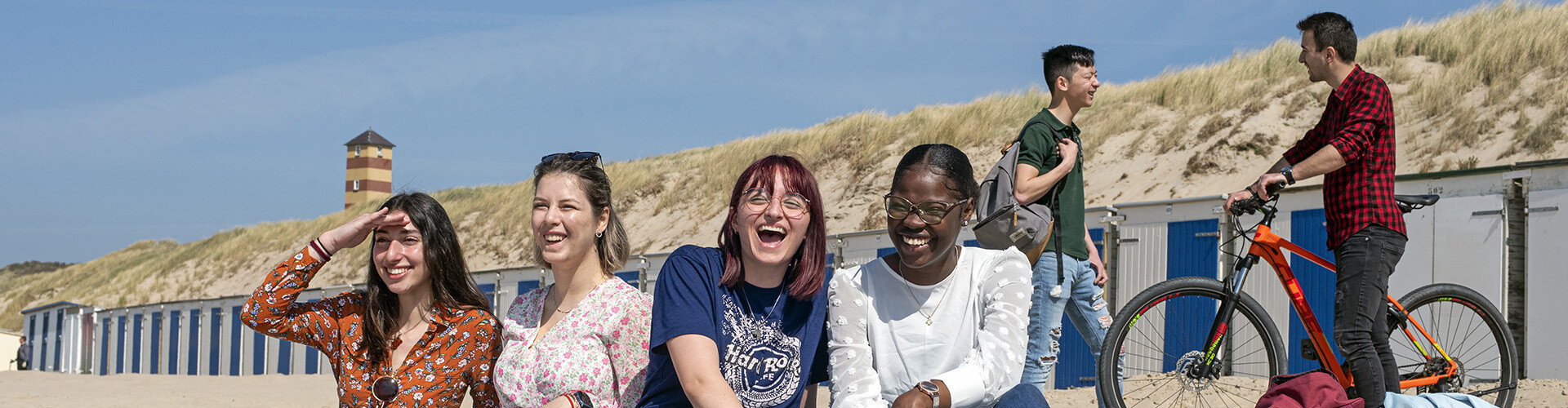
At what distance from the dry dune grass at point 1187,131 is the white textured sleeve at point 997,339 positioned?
5767 millimetres

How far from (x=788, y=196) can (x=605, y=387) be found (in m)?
0.73

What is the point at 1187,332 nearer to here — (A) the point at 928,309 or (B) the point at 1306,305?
(B) the point at 1306,305

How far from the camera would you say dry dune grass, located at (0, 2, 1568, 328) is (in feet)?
52.3

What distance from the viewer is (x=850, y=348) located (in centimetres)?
300

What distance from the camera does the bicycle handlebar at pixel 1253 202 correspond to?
452 centimetres

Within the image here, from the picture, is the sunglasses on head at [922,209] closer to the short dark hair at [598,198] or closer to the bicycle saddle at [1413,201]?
the short dark hair at [598,198]

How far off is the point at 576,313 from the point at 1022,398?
47.3 inches

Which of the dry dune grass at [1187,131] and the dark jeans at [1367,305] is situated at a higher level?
the dry dune grass at [1187,131]

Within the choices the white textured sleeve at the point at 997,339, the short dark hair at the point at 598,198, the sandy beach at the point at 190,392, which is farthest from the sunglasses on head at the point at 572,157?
the sandy beach at the point at 190,392

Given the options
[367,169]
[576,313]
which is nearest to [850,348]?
[576,313]

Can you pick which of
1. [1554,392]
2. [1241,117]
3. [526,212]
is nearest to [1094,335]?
[1554,392]

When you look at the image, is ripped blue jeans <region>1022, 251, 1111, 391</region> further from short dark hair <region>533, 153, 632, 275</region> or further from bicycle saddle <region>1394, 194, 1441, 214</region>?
Answer: short dark hair <region>533, 153, 632, 275</region>

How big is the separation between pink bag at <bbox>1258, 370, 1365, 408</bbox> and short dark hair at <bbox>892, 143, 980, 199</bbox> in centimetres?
Answer: 102

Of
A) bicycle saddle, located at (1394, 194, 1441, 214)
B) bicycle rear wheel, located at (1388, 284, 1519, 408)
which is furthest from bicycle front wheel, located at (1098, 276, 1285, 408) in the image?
bicycle saddle, located at (1394, 194, 1441, 214)
